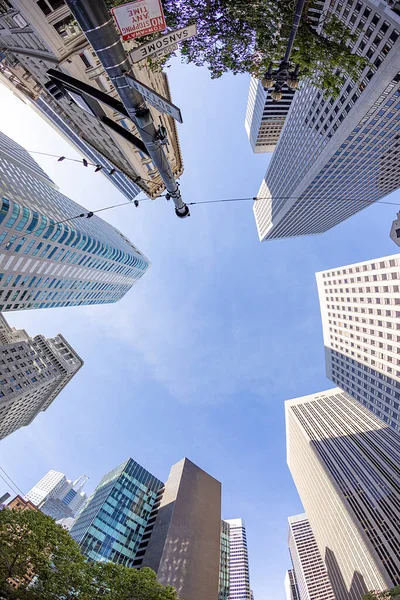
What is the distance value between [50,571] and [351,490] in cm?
10159

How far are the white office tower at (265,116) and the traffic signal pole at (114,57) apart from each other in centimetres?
12140

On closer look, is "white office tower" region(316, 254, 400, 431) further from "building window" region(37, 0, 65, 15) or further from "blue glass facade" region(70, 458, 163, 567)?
"building window" region(37, 0, 65, 15)

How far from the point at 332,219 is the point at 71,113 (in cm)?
11434

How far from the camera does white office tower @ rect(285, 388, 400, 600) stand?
70.4 metres

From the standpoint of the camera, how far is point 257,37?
478 inches

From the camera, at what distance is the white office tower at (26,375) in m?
65.1

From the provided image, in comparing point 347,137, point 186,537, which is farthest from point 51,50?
point 186,537

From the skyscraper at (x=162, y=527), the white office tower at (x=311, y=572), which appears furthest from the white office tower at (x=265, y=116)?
the white office tower at (x=311, y=572)

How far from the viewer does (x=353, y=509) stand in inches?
3182

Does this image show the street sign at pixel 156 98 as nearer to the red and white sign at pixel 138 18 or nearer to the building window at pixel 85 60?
the red and white sign at pixel 138 18

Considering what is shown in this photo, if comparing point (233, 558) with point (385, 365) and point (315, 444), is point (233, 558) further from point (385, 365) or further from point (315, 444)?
point (385, 365)

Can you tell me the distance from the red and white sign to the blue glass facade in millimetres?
72108

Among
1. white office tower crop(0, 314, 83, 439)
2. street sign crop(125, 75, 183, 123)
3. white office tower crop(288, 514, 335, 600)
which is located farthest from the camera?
white office tower crop(288, 514, 335, 600)

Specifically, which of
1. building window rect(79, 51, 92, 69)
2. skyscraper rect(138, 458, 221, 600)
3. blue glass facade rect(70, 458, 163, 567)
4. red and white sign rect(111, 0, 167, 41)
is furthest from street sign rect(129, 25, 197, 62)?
blue glass facade rect(70, 458, 163, 567)
